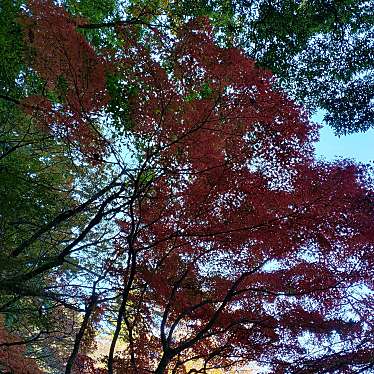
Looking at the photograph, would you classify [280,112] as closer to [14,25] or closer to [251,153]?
[251,153]

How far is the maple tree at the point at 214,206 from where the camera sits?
4.75 metres

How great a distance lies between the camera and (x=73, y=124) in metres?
5.19

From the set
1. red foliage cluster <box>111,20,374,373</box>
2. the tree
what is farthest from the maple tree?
the tree

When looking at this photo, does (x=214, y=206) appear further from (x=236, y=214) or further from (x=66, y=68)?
(x=66, y=68)

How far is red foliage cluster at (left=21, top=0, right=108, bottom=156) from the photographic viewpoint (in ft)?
15.4

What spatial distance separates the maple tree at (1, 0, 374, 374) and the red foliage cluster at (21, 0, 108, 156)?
19 millimetres

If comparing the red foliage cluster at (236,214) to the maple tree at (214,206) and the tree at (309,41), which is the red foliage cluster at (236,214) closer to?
the maple tree at (214,206)

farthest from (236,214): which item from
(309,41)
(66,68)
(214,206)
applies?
(309,41)

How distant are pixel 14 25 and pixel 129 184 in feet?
9.46

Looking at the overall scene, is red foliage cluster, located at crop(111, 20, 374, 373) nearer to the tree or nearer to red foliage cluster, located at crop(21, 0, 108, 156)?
red foliage cluster, located at crop(21, 0, 108, 156)

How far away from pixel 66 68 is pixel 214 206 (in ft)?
8.19

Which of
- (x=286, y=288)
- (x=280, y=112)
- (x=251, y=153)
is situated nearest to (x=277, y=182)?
(x=251, y=153)

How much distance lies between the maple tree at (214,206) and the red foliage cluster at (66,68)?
0.02 metres

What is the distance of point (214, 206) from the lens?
5289 millimetres
